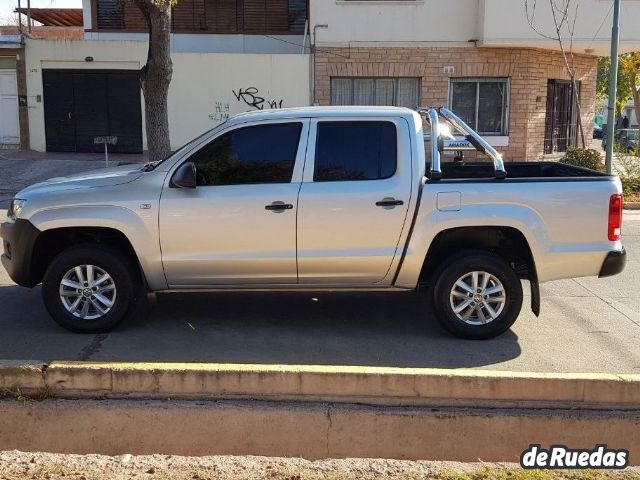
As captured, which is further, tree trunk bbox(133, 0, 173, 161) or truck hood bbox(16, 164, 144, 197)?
tree trunk bbox(133, 0, 173, 161)

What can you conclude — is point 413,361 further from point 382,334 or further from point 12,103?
point 12,103

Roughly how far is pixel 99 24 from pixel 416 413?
1990cm

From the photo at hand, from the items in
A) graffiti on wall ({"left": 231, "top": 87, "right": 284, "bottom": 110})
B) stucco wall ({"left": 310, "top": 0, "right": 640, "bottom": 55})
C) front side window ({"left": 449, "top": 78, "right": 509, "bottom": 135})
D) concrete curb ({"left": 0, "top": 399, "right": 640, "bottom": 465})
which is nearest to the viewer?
concrete curb ({"left": 0, "top": 399, "right": 640, "bottom": 465})

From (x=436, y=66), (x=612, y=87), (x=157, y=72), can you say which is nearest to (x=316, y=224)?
(x=157, y=72)

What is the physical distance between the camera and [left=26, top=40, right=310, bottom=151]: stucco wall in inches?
770

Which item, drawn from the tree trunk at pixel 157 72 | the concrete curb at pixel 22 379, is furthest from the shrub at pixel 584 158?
the concrete curb at pixel 22 379

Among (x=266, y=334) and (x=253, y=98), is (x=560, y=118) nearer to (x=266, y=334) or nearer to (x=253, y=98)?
(x=253, y=98)

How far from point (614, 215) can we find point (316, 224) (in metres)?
2.44

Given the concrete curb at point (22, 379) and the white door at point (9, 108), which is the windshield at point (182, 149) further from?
the white door at point (9, 108)

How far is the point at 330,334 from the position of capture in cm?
629

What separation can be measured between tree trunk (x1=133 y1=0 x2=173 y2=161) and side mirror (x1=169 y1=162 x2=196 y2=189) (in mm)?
6587

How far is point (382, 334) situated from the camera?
6.31m

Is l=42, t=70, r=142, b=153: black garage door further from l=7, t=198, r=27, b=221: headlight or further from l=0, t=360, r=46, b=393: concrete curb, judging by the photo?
l=0, t=360, r=46, b=393: concrete curb

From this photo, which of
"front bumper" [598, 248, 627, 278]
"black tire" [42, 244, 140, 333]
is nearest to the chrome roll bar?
"front bumper" [598, 248, 627, 278]
